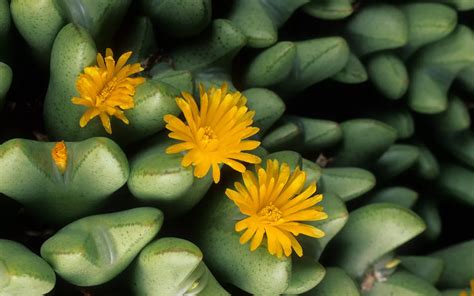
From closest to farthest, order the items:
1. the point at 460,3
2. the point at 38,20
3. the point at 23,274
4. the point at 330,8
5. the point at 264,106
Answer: the point at 23,274
the point at 38,20
the point at 264,106
the point at 330,8
the point at 460,3

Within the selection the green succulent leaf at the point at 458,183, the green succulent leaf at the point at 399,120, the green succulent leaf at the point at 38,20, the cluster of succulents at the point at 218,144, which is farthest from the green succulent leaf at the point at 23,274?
the green succulent leaf at the point at 458,183

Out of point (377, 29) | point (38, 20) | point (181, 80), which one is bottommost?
point (377, 29)

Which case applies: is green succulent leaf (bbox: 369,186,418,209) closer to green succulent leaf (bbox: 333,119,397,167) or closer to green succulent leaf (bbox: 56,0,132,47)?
green succulent leaf (bbox: 333,119,397,167)

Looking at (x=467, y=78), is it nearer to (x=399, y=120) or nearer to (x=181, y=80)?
(x=399, y=120)

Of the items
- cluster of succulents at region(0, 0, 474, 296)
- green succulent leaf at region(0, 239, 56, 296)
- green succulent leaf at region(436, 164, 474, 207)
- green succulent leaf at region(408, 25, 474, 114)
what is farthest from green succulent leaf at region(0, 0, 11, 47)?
green succulent leaf at region(436, 164, 474, 207)

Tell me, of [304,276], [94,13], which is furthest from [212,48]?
[304,276]

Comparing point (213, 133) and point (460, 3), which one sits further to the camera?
point (460, 3)

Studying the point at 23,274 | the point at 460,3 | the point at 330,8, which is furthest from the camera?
the point at 460,3
